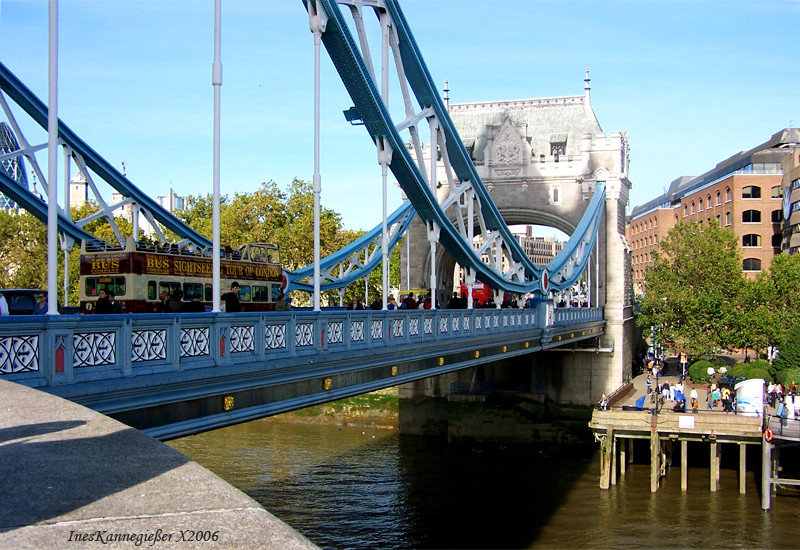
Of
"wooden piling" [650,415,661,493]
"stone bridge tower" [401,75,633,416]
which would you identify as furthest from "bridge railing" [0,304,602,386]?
"stone bridge tower" [401,75,633,416]

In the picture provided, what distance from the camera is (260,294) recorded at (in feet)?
69.0

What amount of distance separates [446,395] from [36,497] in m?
33.8

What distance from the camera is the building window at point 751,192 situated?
64.2 metres

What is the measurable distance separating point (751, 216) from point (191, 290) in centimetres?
5480

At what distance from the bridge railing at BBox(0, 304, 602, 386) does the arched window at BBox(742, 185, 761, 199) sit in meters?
54.5

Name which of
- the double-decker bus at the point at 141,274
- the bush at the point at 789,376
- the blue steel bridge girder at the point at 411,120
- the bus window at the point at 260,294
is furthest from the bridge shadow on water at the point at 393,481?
the bush at the point at 789,376

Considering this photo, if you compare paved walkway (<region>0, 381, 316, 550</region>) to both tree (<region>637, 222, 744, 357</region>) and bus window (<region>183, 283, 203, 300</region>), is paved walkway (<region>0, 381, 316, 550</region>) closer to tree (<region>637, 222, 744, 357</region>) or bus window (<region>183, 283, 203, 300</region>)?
bus window (<region>183, 283, 203, 300</region>)

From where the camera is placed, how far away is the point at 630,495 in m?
28.7

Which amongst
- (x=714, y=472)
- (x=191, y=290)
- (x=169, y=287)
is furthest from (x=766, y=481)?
(x=169, y=287)

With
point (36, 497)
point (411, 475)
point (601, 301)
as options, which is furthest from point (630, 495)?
point (36, 497)

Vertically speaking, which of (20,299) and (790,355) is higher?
(20,299)

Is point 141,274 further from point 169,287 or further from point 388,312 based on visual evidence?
point 388,312

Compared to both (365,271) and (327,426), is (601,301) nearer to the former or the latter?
(327,426)

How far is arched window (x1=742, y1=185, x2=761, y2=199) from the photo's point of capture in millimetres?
64250
